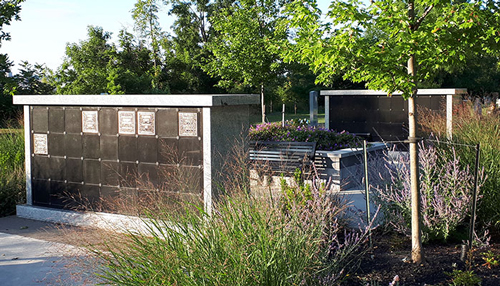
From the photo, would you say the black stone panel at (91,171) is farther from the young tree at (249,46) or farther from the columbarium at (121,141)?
the young tree at (249,46)

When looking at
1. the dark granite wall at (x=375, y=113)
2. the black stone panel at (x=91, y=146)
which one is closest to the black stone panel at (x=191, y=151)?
the black stone panel at (x=91, y=146)

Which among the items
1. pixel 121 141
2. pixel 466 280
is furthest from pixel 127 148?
pixel 466 280

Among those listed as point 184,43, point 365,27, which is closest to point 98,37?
point 184,43

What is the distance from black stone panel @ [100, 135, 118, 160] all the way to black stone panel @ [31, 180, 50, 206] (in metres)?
1.31

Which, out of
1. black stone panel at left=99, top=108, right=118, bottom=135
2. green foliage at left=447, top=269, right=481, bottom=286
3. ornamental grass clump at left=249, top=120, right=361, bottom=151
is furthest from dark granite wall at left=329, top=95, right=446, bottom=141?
green foliage at left=447, top=269, right=481, bottom=286

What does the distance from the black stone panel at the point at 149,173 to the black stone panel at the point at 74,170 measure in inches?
46.2

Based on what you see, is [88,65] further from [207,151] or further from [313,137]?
[207,151]

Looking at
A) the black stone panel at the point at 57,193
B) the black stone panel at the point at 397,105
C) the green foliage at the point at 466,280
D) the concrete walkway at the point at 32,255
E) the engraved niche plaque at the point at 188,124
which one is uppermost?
the black stone panel at the point at 397,105

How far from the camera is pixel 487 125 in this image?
7.01 metres

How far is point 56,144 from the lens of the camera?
26.3 feet

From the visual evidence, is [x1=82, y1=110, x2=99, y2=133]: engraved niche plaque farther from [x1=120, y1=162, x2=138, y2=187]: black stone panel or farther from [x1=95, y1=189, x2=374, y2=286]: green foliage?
[x1=95, y1=189, x2=374, y2=286]: green foliage

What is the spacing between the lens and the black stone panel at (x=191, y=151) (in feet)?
22.0

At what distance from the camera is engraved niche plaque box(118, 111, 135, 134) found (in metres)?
7.21

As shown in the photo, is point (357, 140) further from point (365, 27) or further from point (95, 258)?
point (95, 258)
